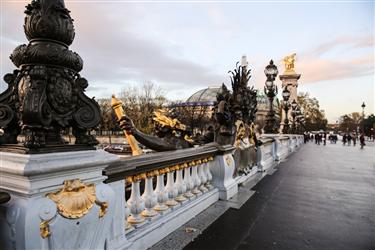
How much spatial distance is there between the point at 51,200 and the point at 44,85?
2.81 ft

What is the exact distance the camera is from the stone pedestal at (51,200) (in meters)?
1.78

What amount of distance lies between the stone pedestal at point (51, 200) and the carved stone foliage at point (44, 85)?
0.18 meters

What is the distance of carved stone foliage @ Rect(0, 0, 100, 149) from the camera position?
1.89 metres

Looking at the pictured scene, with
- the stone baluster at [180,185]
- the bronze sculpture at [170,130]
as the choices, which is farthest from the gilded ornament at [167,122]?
the stone baluster at [180,185]

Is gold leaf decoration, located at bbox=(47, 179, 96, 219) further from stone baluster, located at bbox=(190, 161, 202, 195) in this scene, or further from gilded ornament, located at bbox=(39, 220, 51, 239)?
stone baluster, located at bbox=(190, 161, 202, 195)

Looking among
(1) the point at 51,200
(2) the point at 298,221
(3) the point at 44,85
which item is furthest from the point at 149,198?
(2) the point at 298,221

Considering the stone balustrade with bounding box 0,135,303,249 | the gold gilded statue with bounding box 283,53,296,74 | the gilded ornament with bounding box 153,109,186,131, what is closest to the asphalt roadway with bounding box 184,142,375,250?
the stone balustrade with bounding box 0,135,303,249

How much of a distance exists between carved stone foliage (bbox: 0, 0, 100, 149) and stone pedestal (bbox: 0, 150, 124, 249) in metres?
0.18

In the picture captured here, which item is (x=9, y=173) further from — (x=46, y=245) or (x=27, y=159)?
(x=46, y=245)

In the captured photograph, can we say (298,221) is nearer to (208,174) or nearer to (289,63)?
(208,174)

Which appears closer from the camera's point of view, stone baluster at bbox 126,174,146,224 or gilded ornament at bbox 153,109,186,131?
stone baluster at bbox 126,174,146,224

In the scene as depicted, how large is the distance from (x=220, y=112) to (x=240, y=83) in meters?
1.76

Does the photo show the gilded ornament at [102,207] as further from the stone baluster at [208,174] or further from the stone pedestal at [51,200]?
the stone baluster at [208,174]

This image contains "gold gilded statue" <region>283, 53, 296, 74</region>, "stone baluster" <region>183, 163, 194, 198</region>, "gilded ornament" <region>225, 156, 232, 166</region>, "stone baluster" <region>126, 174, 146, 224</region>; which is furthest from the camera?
"gold gilded statue" <region>283, 53, 296, 74</region>
